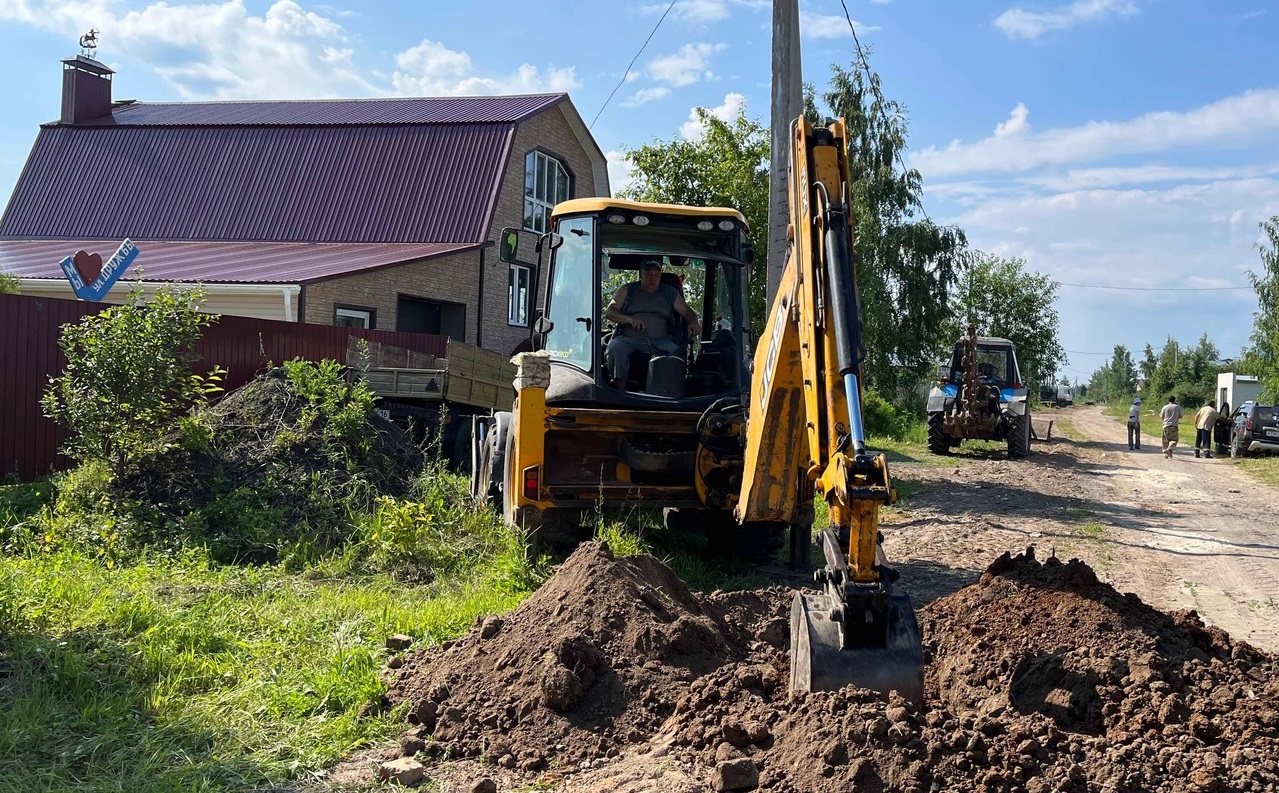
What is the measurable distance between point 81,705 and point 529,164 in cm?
2175

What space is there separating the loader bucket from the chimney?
27.8 meters

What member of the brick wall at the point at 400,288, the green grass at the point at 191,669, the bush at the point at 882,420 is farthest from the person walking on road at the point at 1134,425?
the green grass at the point at 191,669

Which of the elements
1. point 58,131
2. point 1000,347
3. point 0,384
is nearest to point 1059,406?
point 1000,347

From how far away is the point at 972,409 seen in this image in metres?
21.2

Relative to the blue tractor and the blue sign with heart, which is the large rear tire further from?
the blue sign with heart

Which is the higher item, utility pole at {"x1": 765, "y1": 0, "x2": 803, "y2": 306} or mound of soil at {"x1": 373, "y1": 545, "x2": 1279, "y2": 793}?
utility pole at {"x1": 765, "y1": 0, "x2": 803, "y2": 306}

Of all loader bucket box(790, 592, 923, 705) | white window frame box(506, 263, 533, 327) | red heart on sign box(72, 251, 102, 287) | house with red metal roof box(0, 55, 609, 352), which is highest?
house with red metal roof box(0, 55, 609, 352)

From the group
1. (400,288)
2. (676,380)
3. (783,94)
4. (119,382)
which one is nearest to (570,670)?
(676,380)

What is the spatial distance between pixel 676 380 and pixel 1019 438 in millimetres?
15750

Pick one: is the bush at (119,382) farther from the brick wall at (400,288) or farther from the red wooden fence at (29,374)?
the brick wall at (400,288)

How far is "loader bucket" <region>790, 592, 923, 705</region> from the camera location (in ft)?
13.6

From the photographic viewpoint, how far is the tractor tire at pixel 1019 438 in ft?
70.5

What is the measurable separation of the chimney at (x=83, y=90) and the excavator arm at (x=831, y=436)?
26.3m

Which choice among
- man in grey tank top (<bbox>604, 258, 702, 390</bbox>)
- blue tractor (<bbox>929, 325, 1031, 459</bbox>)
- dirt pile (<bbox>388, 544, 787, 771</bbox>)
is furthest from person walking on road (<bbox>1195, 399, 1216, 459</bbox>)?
dirt pile (<bbox>388, 544, 787, 771</bbox>)
